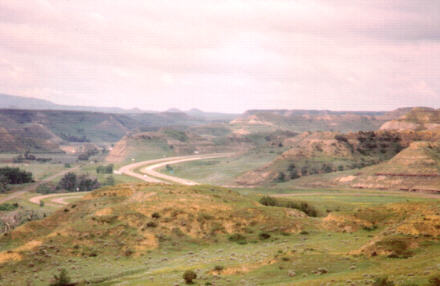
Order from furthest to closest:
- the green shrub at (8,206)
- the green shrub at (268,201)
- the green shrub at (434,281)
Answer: the green shrub at (8,206), the green shrub at (268,201), the green shrub at (434,281)

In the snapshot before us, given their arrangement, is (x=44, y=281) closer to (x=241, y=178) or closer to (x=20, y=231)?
(x=20, y=231)

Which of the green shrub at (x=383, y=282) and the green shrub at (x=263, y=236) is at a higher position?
the green shrub at (x=383, y=282)

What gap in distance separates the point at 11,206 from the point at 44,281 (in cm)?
9029

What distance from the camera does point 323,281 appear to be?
104ft

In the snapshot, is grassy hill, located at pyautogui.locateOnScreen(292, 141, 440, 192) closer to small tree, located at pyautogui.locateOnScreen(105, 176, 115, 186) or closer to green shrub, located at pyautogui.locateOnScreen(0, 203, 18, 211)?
small tree, located at pyautogui.locateOnScreen(105, 176, 115, 186)

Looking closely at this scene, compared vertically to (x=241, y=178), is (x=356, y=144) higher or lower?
higher

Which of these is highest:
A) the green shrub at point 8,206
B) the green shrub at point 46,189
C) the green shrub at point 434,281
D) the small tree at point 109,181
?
the green shrub at point 434,281

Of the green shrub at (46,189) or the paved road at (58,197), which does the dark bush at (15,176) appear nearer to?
the green shrub at (46,189)

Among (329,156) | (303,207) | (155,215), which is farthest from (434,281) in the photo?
(329,156)

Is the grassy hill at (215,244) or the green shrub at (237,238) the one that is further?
the green shrub at (237,238)

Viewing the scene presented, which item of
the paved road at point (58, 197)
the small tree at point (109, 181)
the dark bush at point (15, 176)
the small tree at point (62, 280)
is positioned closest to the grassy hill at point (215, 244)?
the small tree at point (62, 280)

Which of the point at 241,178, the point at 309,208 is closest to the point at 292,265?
the point at 309,208

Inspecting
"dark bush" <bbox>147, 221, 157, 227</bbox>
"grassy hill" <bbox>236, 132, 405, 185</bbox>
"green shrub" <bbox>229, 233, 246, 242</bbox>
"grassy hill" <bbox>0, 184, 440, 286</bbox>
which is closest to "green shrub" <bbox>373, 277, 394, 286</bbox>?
"grassy hill" <bbox>0, 184, 440, 286</bbox>

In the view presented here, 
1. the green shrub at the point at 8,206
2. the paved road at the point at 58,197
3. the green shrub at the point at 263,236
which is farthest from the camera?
the paved road at the point at 58,197
